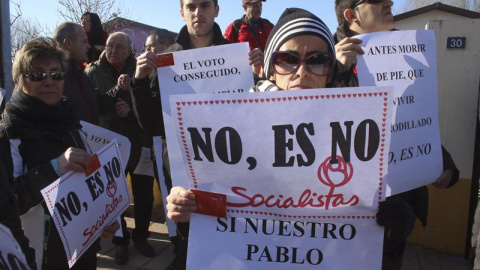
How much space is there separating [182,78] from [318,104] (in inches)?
51.5

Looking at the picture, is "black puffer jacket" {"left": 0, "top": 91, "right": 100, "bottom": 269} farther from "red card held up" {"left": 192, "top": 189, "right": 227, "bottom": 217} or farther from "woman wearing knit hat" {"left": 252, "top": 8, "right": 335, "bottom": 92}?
"woman wearing knit hat" {"left": 252, "top": 8, "right": 335, "bottom": 92}

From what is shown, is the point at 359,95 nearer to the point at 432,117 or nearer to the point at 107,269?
the point at 432,117

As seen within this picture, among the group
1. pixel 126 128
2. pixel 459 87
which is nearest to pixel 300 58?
pixel 126 128

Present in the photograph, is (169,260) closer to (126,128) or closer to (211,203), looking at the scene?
(126,128)

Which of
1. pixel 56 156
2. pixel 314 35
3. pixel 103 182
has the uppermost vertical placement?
pixel 314 35

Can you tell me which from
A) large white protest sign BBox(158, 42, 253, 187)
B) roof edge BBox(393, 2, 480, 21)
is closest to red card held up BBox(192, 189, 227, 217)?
large white protest sign BBox(158, 42, 253, 187)

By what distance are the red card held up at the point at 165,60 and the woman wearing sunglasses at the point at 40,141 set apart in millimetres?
561

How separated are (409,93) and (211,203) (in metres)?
1.18

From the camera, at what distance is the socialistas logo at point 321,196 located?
121cm

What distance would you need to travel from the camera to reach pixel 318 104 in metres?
1.19

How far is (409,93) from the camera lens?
1.88 m

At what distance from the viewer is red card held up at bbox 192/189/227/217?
1.29m

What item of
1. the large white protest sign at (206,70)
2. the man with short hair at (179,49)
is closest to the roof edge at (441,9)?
the man with short hair at (179,49)

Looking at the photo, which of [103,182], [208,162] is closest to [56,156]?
[103,182]
